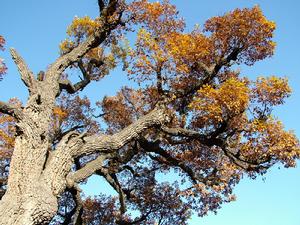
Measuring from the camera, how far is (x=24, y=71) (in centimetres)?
1414

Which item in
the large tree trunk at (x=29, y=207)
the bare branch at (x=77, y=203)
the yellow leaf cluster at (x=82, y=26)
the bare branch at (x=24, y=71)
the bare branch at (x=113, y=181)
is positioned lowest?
the large tree trunk at (x=29, y=207)

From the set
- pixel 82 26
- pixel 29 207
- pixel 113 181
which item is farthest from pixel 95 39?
pixel 29 207

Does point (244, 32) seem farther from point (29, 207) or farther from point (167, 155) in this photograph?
point (29, 207)

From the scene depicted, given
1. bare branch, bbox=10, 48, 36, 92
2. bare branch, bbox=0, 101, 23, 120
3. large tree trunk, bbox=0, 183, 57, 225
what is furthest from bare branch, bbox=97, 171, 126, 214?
large tree trunk, bbox=0, 183, 57, 225

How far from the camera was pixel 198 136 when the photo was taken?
1602 cm

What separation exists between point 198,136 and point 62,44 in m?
8.44

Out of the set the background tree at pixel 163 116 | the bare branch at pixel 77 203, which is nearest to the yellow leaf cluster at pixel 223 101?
the background tree at pixel 163 116

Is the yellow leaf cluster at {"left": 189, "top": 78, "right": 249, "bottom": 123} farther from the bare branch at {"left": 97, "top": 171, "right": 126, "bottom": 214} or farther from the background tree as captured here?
the bare branch at {"left": 97, "top": 171, "right": 126, "bottom": 214}

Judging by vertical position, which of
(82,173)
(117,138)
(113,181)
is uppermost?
(113,181)

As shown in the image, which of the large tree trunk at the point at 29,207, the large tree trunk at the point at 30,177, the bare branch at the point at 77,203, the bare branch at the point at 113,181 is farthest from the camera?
the bare branch at the point at 113,181

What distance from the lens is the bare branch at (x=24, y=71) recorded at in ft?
45.3

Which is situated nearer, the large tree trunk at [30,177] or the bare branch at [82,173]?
the large tree trunk at [30,177]

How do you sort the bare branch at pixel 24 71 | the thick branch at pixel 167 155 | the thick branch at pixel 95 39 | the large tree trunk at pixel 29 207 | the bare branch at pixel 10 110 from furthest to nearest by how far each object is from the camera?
the thick branch at pixel 167 155 → the thick branch at pixel 95 39 → the bare branch at pixel 24 71 → the bare branch at pixel 10 110 → the large tree trunk at pixel 29 207

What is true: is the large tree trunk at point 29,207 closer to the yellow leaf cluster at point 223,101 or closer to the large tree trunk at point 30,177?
the large tree trunk at point 30,177
